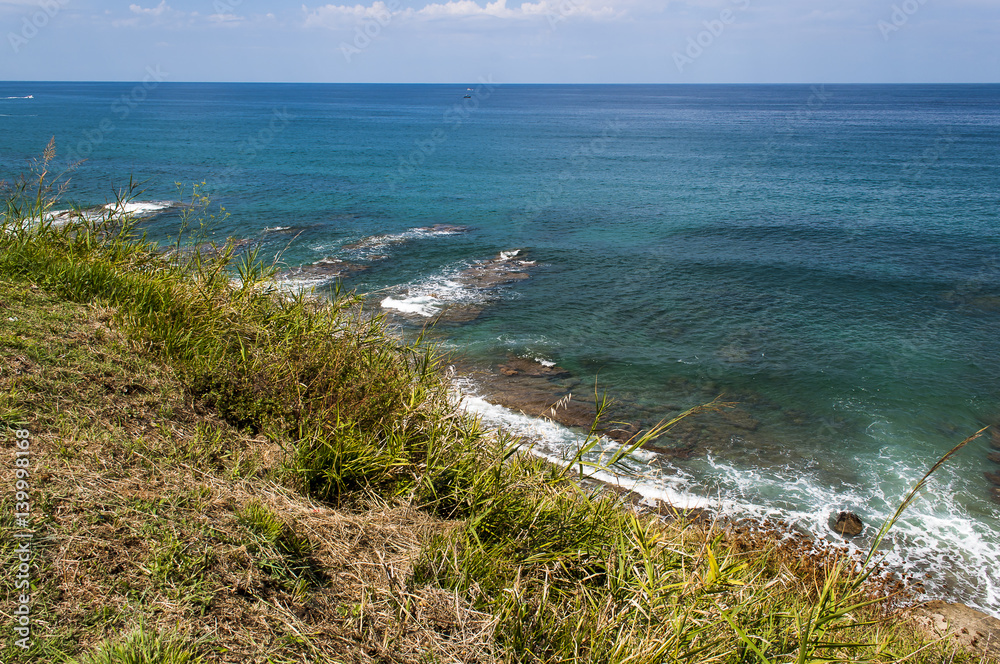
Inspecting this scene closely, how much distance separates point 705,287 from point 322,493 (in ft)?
64.6

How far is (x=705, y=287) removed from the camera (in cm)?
2192

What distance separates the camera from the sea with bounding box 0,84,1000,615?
1170 centimetres

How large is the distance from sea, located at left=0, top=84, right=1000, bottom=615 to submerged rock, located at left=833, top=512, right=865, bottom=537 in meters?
0.14

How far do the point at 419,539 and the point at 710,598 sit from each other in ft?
6.34

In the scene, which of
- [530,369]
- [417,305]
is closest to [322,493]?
[530,369]

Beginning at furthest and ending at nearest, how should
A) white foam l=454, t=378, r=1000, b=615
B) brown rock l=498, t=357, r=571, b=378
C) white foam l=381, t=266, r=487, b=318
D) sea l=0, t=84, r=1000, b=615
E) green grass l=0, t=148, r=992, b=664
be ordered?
white foam l=381, t=266, r=487, b=318
brown rock l=498, t=357, r=571, b=378
sea l=0, t=84, r=1000, b=615
white foam l=454, t=378, r=1000, b=615
green grass l=0, t=148, r=992, b=664

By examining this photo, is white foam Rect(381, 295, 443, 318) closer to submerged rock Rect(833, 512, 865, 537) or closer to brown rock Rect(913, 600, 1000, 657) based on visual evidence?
submerged rock Rect(833, 512, 865, 537)

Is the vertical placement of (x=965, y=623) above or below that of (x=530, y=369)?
below

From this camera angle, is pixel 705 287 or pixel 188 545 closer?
pixel 188 545

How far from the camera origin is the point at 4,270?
20.6 feet

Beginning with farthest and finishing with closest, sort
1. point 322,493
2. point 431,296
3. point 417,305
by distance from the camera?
1. point 431,296
2. point 417,305
3. point 322,493

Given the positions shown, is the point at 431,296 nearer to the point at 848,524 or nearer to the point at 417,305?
the point at 417,305

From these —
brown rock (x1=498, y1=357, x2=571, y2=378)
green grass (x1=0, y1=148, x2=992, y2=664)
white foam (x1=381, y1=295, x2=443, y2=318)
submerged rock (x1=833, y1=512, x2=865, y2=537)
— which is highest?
green grass (x1=0, y1=148, x2=992, y2=664)

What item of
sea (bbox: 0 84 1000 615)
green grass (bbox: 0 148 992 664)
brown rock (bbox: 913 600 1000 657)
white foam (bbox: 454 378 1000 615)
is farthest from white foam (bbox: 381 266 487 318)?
brown rock (bbox: 913 600 1000 657)
